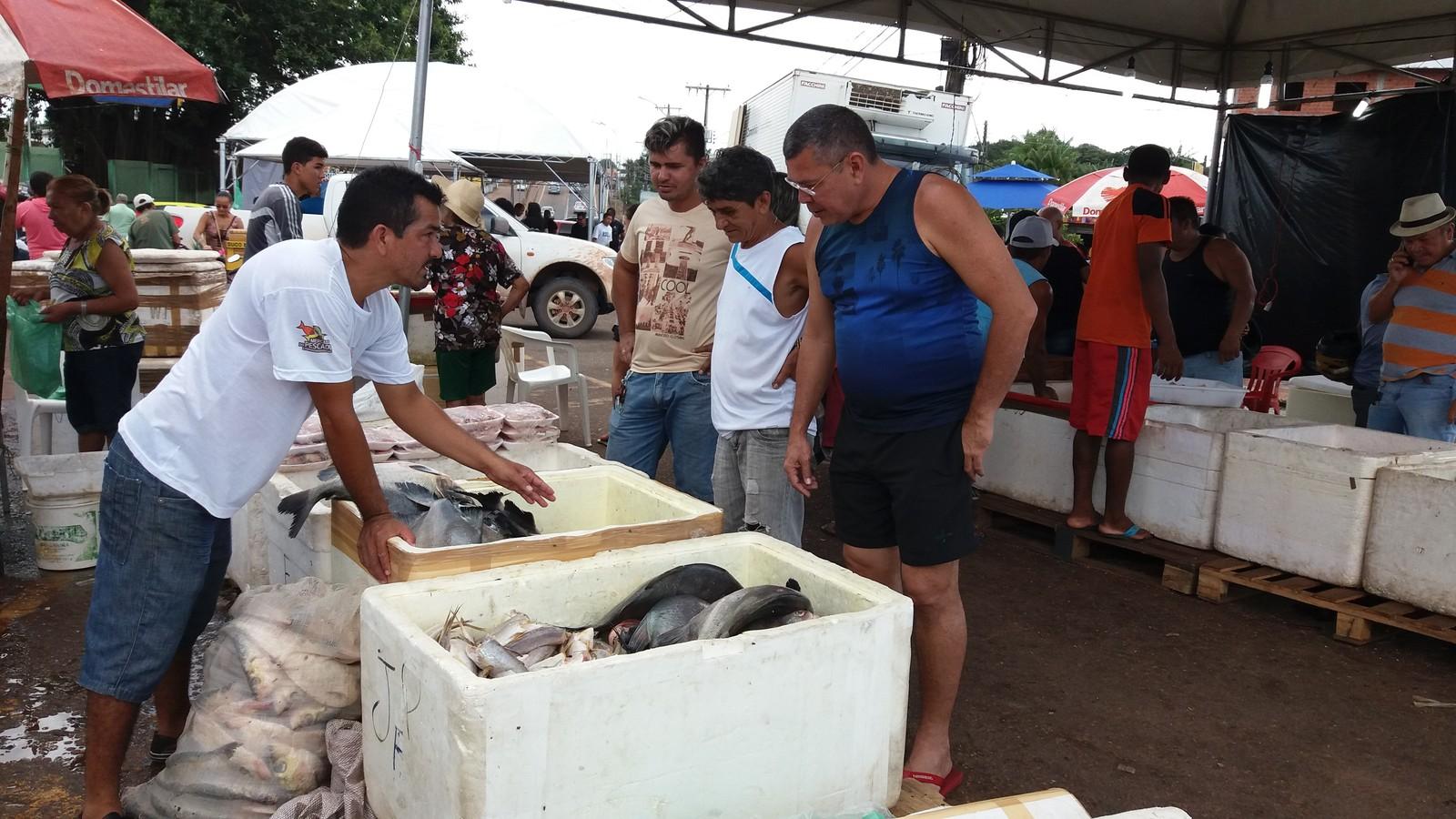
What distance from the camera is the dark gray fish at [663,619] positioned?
2.44 m

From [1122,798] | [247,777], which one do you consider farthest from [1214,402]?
[247,777]

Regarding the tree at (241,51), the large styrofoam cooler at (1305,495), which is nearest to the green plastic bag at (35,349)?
the large styrofoam cooler at (1305,495)

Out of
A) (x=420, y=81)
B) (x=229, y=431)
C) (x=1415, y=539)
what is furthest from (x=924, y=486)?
(x=420, y=81)

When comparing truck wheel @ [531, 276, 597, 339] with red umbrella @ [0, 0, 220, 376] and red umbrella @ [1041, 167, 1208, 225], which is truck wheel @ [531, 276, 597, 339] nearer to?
red umbrella @ [0, 0, 220, 376]

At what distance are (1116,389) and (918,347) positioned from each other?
2.73 m

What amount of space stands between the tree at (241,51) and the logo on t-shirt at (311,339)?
75.8 feet

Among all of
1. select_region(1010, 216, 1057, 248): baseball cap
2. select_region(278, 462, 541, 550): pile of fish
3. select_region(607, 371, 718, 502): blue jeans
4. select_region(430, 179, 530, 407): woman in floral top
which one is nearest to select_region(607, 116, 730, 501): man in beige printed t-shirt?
select_region(607, 371, 718, 502): blue jeans

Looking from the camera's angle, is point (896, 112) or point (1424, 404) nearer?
point (1424, 404)

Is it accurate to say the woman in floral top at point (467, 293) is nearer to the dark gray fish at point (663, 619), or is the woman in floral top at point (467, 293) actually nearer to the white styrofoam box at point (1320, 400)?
the dark gray fish at point (663, 619)

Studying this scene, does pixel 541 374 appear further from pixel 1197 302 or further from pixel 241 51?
pixel 241 51

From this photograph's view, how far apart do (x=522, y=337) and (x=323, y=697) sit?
5089 millimetres

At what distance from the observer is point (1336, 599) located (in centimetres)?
466

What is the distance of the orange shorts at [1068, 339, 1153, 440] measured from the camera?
5.24 metres

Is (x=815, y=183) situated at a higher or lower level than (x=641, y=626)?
higher
